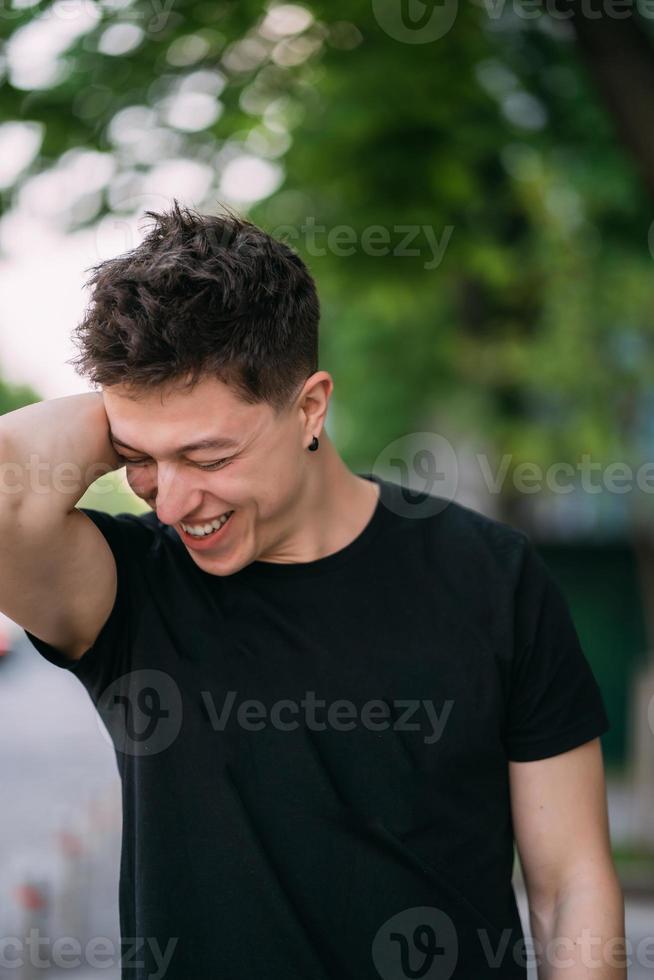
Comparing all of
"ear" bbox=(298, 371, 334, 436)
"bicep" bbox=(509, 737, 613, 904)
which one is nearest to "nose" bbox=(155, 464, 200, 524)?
"ear" bbox=(298, 371, 334, 436)

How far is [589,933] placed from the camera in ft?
7.23

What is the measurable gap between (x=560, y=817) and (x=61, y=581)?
1.03 m

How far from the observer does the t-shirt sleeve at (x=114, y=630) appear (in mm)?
2152

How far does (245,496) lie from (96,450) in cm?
28

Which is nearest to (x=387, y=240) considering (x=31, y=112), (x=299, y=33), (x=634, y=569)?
(x=299, y=33)

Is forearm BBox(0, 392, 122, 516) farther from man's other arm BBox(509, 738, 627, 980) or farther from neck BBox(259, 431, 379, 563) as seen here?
man's other arm BBox(509, 738, 627, 980)

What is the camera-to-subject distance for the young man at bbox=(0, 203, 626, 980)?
2.04 m

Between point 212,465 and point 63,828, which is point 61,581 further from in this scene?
point 63,828

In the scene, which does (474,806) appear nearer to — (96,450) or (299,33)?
(96,450)

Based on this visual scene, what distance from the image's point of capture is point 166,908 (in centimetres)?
208

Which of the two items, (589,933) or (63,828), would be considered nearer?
(589,933)

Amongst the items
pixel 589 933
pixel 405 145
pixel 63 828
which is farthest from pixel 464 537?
pixel 63 828

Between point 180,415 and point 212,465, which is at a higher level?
point 180,415

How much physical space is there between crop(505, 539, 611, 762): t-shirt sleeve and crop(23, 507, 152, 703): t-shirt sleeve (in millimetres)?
733
